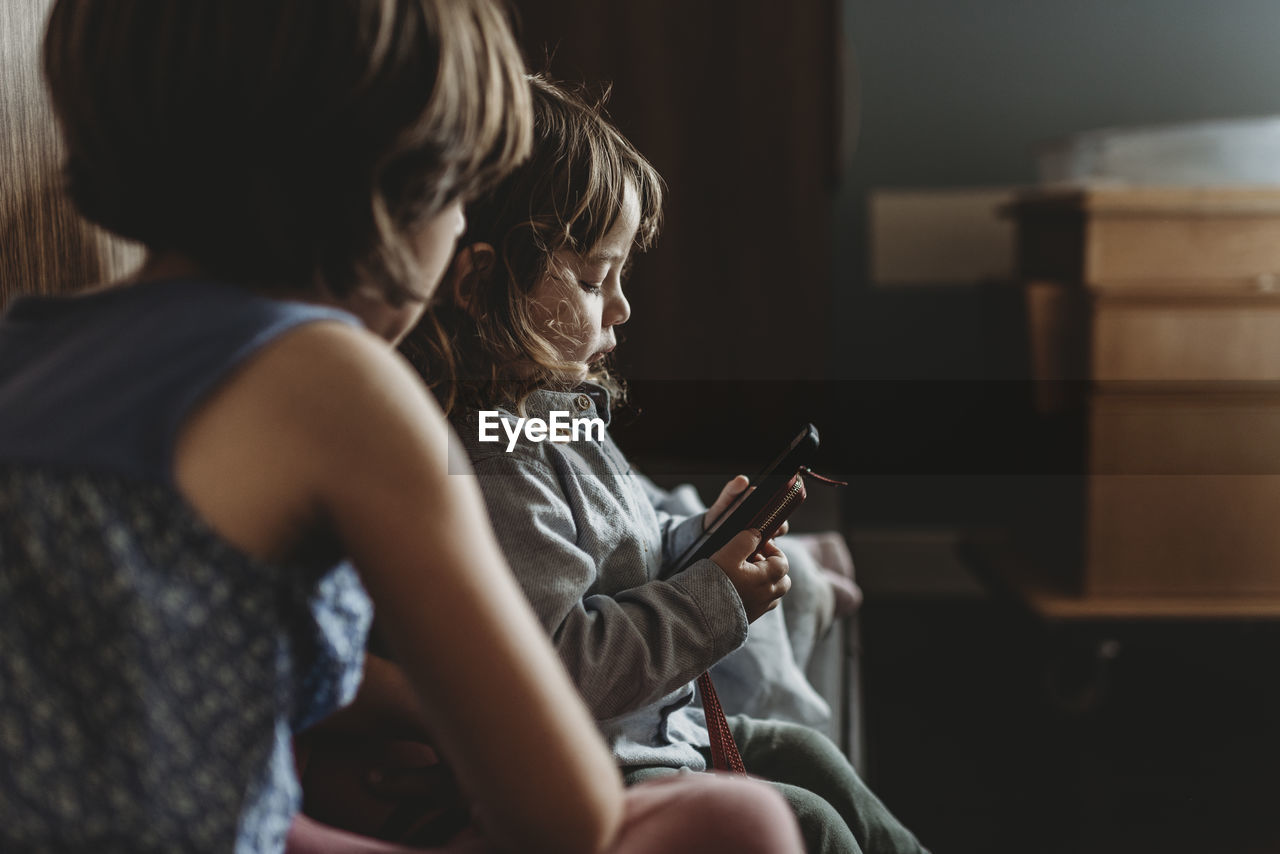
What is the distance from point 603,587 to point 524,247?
21cm

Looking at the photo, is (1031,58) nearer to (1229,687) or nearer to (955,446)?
(955,446)

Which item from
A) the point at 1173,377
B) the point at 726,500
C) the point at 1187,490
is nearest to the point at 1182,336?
the point at 1173,377

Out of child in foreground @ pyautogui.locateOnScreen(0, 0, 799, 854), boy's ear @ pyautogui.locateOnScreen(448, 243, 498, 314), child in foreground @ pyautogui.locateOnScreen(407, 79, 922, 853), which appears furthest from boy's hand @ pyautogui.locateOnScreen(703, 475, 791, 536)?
child in foreground @ pyautogui.locateOnScreen(0, 0, 799, 854)

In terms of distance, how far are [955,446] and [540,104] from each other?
171 centimetres

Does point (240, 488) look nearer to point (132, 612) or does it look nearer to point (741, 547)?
point (132, 612)

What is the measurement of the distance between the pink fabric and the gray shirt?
16cm

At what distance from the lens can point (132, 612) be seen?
375 mm

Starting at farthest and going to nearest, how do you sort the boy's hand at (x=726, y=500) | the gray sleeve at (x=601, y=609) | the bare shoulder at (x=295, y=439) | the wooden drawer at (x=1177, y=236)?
the wooden drawer at (x=1177, y=236) → the boy's hand at (x=726, y=500) → the gray sleeve at (x=601, y=609) → the bare shoulder at (x=295, y=439)

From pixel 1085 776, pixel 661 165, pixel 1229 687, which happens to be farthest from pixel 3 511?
pixel 1229 687

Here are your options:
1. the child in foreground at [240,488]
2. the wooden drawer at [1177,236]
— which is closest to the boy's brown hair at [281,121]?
the child in foreground at [240,488]

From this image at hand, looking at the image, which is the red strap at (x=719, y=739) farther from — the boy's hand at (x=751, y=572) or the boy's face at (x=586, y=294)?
the boy's face at (x=586, y=294)

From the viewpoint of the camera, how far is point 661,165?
194 cm

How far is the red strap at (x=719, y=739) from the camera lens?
67 centimetres

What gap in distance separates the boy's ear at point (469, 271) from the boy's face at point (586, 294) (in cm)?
3
